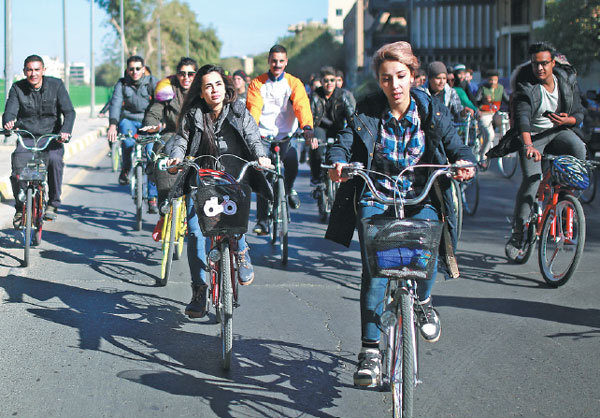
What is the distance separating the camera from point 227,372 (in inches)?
191

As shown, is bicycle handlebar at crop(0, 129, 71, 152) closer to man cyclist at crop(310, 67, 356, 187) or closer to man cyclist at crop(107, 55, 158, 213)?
man cyclist at crop(107, 55, 158, 213)

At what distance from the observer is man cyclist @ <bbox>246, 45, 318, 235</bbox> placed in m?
8.73

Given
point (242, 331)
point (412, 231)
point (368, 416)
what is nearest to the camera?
point (412, 231)

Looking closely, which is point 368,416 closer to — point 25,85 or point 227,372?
point 227,372

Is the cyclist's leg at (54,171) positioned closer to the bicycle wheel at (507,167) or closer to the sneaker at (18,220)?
the sneaker at (18,220)


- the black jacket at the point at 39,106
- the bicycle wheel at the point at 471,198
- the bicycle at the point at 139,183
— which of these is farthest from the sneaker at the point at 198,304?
the bicycle wheel at the point at 471,198

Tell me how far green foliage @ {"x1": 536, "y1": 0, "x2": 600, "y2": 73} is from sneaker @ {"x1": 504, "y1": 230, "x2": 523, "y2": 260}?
81.4 feet

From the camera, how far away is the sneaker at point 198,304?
5.59 meters

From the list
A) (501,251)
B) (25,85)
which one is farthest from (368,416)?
(25,85)

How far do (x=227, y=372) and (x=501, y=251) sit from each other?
14.6 feet

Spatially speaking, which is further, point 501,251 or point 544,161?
point 501,251

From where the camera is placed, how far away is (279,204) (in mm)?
8312

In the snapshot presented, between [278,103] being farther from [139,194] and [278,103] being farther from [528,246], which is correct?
[528,246]

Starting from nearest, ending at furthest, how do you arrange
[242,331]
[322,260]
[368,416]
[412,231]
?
[412,231], [368,416], [242,331], [322,260]
